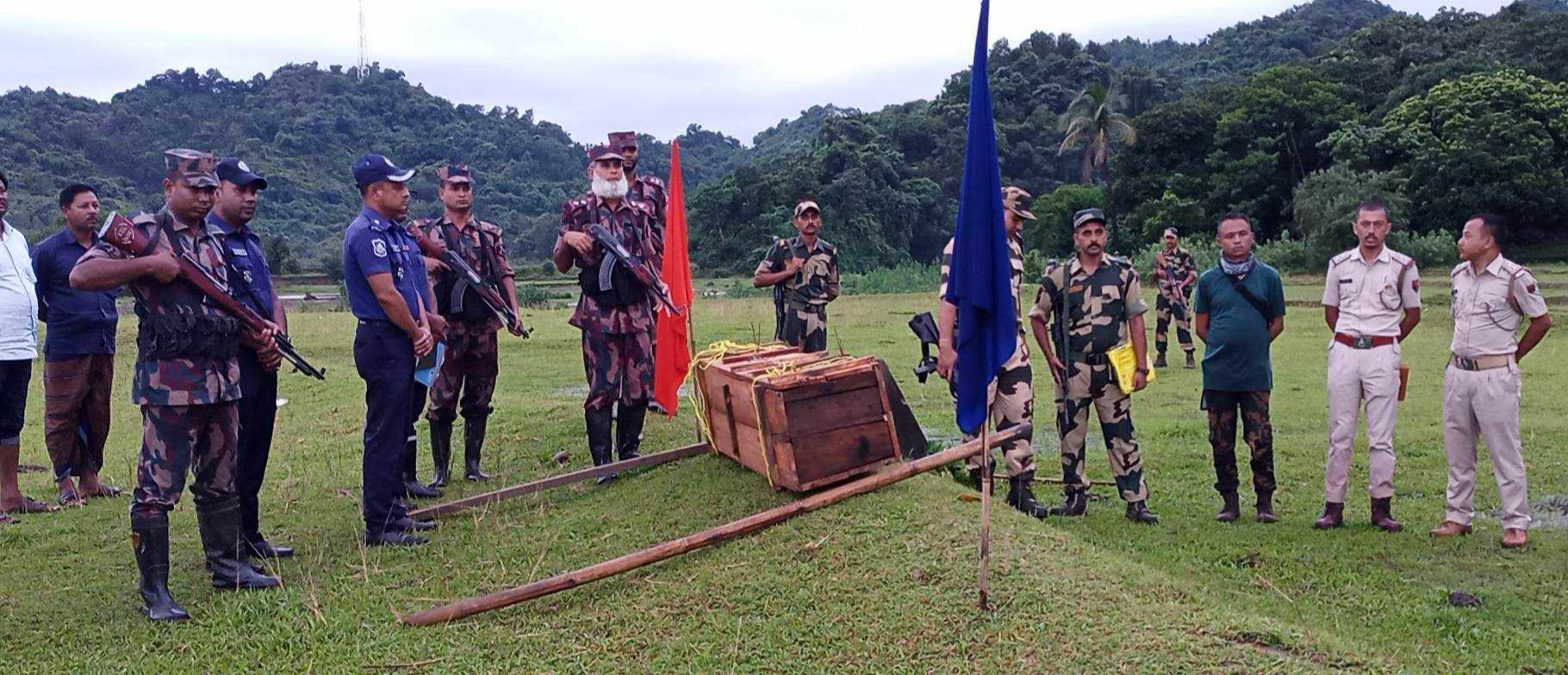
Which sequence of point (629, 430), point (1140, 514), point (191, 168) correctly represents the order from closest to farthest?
point (191, 168)
point (1140, 514)
point (629, 430)

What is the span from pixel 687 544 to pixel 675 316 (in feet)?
11.3

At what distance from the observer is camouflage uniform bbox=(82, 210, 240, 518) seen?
4777 millimetres

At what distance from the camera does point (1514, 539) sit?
19.6 feet

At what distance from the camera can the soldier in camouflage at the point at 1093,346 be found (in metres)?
6.58

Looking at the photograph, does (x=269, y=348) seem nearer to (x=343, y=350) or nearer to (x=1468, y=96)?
(x=343, y=350)

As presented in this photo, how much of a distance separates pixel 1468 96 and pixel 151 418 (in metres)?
42.7

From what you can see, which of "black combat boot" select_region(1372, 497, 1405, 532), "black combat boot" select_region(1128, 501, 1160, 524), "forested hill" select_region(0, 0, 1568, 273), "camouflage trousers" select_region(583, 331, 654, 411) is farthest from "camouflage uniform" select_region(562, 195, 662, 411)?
"forested hill" select_region(0, 0, 1568, 273)

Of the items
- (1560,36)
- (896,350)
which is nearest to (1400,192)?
(1560,36)

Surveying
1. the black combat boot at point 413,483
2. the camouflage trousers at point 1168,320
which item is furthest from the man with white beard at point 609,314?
the camouflage trousers at point 1168,320

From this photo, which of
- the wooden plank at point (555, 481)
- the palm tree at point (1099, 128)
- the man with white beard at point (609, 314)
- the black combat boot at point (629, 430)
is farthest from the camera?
the palm tree at point (1099, 128)

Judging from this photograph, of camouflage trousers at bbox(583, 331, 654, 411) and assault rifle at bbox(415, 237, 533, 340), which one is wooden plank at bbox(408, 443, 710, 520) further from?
assault rifle at bbox(415, 237, 533, 340)

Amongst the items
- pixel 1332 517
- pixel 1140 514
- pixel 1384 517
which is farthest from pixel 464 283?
pixel 1384 517

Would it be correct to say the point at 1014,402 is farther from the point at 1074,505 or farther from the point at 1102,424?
the point at 1074,505

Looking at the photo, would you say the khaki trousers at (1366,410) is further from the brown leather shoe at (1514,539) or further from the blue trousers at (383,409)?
the blue trousers at (383,409)
